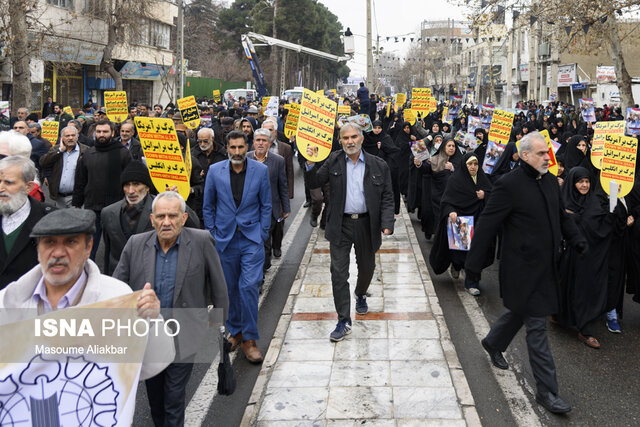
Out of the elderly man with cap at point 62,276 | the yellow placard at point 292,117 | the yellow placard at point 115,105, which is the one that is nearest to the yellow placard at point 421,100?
the yellow placard at point 292,117

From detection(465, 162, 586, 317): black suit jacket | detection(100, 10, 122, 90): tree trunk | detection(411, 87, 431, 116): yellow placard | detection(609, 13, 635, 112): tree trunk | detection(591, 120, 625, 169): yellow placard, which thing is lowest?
detection(465, 162, 586, 317): black suit jacket

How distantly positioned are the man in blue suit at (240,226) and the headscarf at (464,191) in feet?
9.88

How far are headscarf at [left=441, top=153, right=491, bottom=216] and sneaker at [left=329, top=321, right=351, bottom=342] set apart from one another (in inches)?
103

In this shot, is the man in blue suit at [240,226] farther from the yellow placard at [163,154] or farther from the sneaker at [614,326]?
the sneaker at [614,326]

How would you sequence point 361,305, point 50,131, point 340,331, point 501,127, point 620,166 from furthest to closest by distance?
point 50,131 < point 501,127 < point 361,305 < point 620,166 < point 340,331

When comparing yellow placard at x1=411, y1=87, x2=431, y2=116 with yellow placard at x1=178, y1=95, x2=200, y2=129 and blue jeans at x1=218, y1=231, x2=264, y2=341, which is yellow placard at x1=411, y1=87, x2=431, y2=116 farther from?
blue jeans at x1=218, y1=231, x2=264, y2=341

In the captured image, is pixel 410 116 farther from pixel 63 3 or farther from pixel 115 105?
pixel 63 3

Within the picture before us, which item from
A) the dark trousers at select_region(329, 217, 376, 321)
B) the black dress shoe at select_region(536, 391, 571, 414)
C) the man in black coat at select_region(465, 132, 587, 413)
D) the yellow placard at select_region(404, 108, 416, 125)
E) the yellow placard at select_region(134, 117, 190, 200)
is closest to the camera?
the black dress shoe at select_region(536, 391, 571, 414)

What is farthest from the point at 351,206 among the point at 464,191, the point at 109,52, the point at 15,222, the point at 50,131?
the point at 109,52

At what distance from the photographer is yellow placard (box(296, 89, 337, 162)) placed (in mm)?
7652

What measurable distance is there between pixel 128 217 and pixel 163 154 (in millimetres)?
1872

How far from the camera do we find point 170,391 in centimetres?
386

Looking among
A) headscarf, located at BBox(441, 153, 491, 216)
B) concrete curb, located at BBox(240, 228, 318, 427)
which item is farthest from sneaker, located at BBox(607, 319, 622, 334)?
concrete curb, located at BBox(240, 228, 318, 427)

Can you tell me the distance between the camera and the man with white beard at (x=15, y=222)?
393cm
